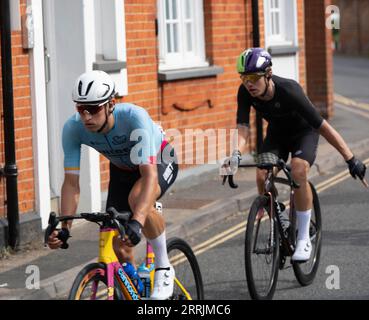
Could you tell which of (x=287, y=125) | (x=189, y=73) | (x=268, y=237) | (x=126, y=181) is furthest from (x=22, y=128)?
(x=189, y=73)

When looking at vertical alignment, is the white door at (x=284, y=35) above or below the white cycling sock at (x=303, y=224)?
above

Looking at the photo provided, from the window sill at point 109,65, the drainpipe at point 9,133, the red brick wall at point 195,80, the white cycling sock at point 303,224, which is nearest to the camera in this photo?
the white cycling sock at point 303,224

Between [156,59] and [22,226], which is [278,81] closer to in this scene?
[22,226]

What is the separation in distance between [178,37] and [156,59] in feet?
3.28

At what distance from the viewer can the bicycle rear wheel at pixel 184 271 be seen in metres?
7.26

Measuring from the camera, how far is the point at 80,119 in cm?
679

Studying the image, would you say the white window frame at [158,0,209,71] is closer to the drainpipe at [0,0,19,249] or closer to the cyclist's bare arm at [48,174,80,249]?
the drainpipe at [0,0,19,249]

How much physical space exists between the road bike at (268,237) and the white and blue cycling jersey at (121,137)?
1615mm

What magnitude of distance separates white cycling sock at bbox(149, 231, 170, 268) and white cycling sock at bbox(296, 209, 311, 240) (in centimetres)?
207

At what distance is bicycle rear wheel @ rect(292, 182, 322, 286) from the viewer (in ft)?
29.3

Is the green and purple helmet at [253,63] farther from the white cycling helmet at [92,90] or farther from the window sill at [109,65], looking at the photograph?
the window sill at [109,65]

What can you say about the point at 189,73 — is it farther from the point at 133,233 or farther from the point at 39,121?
the point at 133,233

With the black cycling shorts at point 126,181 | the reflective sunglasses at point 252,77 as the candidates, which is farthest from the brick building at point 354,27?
the black cycling shorts at point 126,181

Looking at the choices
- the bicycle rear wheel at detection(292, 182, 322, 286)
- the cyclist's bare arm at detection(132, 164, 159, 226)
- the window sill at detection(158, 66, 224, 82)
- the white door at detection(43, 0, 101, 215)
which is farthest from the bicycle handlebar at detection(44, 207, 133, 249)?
the window sill at detection(158, 66, 224, 82)
